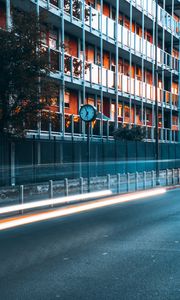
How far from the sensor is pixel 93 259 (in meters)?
8.06

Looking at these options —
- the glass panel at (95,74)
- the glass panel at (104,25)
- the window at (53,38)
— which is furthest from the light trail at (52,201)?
the glass panel at (104,25)

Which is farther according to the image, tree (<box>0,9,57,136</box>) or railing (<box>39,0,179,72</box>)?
railing (<box>39,0,179,72</box>)

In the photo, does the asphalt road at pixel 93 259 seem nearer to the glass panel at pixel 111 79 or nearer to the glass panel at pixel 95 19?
the glass panel at pixel 95 19

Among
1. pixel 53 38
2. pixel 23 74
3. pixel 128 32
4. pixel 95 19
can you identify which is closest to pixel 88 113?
pixel 23 74

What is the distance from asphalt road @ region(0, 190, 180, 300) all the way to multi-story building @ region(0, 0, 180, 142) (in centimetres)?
703

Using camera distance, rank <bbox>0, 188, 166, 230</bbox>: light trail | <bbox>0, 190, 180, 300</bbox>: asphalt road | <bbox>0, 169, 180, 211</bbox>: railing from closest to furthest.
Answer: <bbox>0, 190, 180, 300</bbox>: asphalt road < <bbox>0, 188, 166, 230</bbox>: light trail < <bbox>0, 169, 180, 211</bbox>: railing

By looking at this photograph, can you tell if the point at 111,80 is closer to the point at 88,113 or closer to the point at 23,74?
the point at 88,113

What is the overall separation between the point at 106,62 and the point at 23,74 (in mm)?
16408

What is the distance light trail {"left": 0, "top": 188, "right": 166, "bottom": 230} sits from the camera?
11.9 meters

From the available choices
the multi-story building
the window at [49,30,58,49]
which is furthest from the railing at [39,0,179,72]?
the window at [49,30,58,49]

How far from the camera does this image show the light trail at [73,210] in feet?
39.1

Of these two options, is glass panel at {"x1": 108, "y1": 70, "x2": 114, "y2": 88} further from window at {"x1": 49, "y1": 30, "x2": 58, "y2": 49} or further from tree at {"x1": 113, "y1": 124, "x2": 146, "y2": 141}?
window at {"x1": 49, "y1": 30, "x2": 58, "y2": 49}

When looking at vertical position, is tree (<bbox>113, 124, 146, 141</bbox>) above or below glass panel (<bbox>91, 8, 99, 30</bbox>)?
below

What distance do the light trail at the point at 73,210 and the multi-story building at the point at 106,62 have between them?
3.37 meters
